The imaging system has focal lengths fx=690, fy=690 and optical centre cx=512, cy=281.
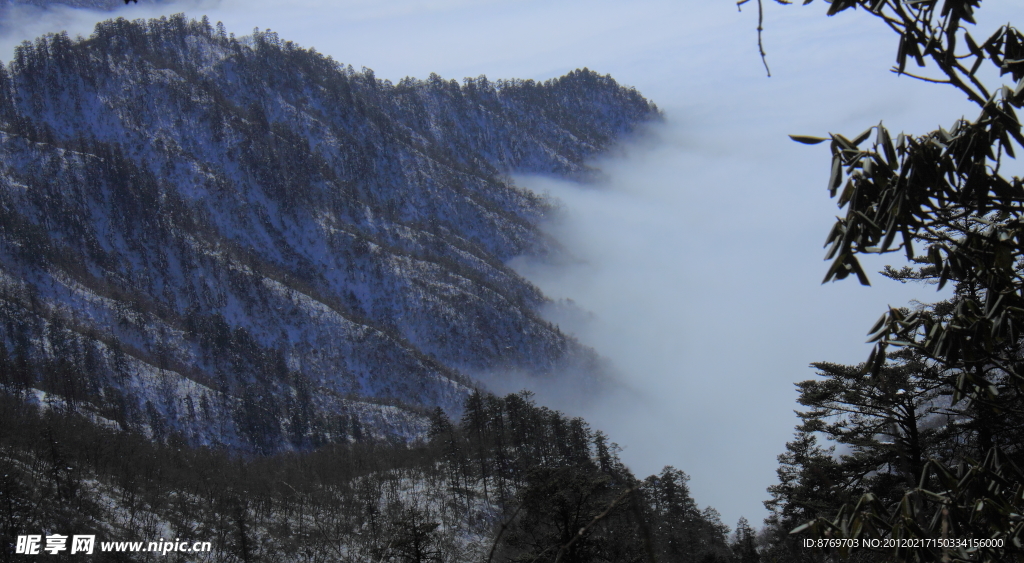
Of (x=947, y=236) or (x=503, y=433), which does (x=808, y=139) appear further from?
(x=503, y=433)

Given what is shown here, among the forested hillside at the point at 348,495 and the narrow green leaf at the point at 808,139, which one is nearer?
the narrow green leaf at the point at 808,139

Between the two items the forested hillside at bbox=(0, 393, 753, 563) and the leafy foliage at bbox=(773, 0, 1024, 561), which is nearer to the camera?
the leafy foliage at bbox=(773, 0, 1024, 561)

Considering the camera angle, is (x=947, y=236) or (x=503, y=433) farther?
(x=503, y=433)

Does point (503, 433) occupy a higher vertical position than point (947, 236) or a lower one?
higher

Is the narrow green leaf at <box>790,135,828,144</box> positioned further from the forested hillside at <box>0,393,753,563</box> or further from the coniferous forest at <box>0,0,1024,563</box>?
the forested hillside at <box>0,393,753,563</box>

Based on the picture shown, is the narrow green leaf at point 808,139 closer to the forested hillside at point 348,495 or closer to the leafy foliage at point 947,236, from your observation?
the leafy foliage at point 947,236

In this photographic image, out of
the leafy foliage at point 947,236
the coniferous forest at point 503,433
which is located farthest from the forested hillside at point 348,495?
the leafy foliage at point 947,236

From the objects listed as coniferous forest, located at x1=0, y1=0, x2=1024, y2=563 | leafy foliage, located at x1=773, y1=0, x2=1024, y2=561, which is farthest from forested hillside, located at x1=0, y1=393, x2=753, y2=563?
leafy foliage, located at x1=773, y1=0, x2=1024, y2=561

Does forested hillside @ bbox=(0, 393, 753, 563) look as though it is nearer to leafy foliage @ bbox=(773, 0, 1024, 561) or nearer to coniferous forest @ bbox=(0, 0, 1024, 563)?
coniferous forest @ bbox=(0, 0, 1024, 563)

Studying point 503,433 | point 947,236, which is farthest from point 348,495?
point 947,236

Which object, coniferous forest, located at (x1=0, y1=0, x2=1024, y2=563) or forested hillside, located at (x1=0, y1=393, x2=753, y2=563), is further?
forested hillside, located at (x1=0, y1=393, x2=753, y2=563)

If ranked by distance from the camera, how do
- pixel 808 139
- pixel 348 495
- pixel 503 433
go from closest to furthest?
1. pixel 808 139
2. pixel 348 495
3. pixel 503 433

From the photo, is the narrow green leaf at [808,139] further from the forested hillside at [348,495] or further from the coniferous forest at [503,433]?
the forested hillside at [348,495]

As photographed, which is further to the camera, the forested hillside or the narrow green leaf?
Answer: the forested hillside
